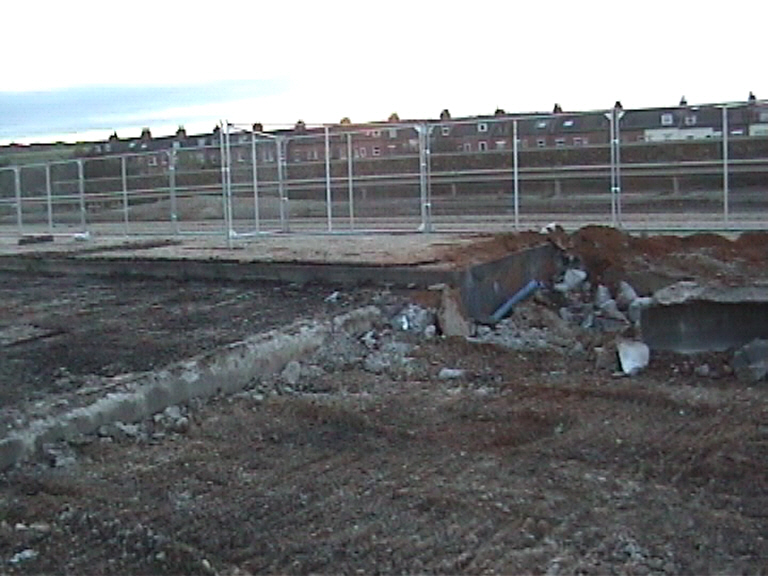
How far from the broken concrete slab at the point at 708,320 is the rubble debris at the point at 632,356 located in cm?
56

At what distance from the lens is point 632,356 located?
30.2ft

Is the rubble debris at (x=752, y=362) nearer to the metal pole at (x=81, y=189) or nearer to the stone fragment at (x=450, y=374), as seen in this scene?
the stone fragment at (x=450, y=374)

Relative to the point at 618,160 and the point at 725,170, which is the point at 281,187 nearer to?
the point at 618,160

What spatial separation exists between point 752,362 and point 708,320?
3.62ft

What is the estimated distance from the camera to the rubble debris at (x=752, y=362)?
28.5 ft

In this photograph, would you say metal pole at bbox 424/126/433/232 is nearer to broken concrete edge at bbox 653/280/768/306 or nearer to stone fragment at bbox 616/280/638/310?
stone fragment at bbox 616/280/638/310

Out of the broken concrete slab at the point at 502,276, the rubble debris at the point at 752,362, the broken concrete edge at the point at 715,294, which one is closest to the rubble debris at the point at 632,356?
the rubble debris at the point at 752,362

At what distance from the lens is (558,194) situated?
2091 cm

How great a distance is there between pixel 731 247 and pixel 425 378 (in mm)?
6393

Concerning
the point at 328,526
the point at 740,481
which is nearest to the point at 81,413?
the point at 328,526

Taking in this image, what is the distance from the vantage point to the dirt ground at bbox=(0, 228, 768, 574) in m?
5.02

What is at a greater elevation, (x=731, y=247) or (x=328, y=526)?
(x=731, y=247)

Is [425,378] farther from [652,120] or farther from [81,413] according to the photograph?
[652,120]

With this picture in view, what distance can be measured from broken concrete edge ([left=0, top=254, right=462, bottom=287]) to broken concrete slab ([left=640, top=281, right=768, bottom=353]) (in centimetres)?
246
